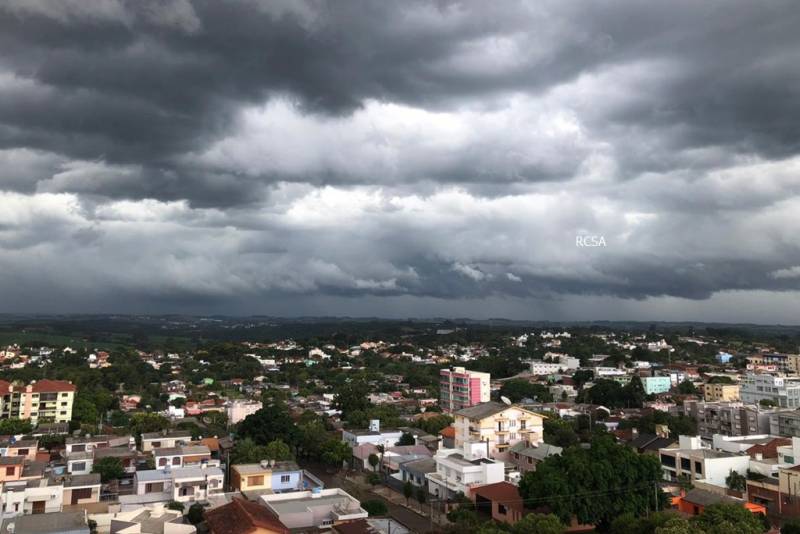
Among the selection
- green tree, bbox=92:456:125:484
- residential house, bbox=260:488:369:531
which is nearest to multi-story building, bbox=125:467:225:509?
residential house, bbox=260:488:369:531

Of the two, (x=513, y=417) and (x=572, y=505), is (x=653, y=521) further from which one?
(x=513, y=417)

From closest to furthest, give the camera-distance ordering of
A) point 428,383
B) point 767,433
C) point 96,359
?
point 767,433 → point 428,383 → point 96,359

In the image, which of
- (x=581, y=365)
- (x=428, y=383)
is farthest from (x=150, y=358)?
(x=581, y=365)

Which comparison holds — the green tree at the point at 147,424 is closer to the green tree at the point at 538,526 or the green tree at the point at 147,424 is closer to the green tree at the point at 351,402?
the green tree at the point at 351,402

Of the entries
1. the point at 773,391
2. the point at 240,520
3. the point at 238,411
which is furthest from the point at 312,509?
the point at 773,391

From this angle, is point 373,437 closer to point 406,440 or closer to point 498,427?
point 406,440

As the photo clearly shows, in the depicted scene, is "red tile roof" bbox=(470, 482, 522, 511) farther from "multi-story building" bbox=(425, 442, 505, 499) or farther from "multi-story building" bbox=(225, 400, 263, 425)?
"multi-story building" bbox=(225, 400, 263, 425)

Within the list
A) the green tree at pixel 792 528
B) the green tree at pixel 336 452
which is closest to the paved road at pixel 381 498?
the green tree at pixel 336 452
